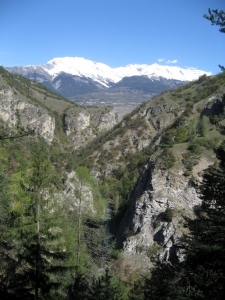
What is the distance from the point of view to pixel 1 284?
1342 cm

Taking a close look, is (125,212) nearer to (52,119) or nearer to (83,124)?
(52,119)

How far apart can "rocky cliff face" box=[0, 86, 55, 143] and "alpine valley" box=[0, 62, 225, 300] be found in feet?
3.84

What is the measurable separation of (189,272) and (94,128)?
435 ft

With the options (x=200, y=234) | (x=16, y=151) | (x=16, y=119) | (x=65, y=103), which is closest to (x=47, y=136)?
(x=16, y=119)

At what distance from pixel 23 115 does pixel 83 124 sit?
33714 mm

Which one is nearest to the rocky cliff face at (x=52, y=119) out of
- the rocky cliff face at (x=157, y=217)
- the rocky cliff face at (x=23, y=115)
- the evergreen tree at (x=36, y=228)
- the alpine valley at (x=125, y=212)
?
the rocky cliff face at (x=23, y=115)

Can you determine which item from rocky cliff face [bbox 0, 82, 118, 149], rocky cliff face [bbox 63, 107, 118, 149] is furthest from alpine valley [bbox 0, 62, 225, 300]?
rocky cliff face [bbox 63, 107, 118, 149]

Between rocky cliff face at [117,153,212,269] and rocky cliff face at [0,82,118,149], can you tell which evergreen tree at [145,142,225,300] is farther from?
rocky cliff face at [0,82,118,149]

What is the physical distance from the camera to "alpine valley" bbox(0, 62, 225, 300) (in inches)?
476

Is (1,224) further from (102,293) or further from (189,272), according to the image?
(189,272)

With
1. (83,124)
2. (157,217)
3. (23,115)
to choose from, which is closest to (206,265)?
(157,217)

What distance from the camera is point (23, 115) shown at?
379 ft

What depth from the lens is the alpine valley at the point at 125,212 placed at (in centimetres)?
1210

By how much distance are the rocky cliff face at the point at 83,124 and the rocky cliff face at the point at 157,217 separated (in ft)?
318
